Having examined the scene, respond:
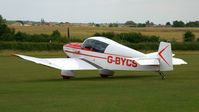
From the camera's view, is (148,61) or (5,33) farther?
(5,33)

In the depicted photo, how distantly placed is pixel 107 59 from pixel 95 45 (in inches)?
43.6

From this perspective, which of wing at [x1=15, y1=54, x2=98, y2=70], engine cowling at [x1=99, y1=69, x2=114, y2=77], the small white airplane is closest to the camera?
the small white airplane

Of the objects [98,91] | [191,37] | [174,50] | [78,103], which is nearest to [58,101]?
[78,103]

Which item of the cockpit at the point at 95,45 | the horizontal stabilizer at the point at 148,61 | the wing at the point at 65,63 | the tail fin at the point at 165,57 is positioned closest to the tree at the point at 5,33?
the cockpit at the point at 95,45

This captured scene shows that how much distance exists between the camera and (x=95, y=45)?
2241 cm

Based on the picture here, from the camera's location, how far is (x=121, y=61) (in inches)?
822

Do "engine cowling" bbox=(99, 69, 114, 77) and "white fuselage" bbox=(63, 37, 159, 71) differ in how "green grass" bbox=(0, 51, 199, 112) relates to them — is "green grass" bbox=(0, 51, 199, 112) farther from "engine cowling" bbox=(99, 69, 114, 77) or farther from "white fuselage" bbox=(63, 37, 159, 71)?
"engine cowling" bbox=(99, 69, 114, 77)

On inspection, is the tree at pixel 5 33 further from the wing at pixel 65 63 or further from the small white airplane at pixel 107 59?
the wing at pixel 65 63

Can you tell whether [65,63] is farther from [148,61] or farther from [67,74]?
[148,61]

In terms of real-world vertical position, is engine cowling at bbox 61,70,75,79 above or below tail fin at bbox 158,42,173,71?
below

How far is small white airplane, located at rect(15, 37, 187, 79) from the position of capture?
66.5 feet

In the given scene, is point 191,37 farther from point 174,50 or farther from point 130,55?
point 130,55

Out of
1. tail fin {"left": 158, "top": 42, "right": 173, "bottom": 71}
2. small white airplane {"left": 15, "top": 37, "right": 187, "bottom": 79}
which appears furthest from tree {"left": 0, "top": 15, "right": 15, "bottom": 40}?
tail fin {"left": 158, "top": 42, "right": 173, "bottom": 71}

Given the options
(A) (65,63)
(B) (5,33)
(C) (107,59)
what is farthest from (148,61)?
(B) (5,33)
